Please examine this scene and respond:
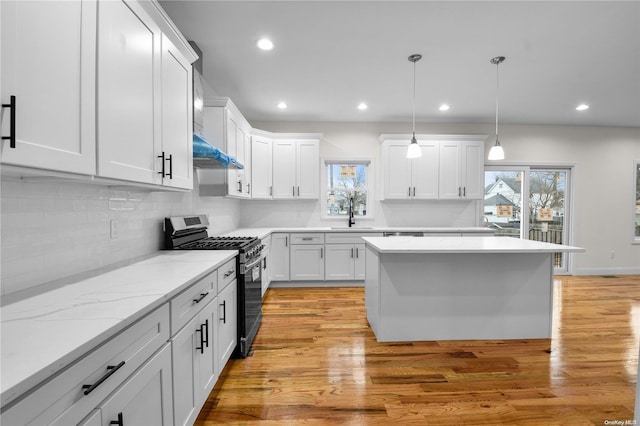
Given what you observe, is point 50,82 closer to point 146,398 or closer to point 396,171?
point 146,398

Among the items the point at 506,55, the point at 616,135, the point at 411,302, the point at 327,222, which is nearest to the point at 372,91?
the point at 506,55

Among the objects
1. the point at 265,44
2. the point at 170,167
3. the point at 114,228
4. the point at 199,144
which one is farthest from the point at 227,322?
the point at 265,44

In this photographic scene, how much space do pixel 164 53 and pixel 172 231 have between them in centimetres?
135

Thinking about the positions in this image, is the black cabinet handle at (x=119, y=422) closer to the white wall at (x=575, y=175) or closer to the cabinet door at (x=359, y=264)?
the cabinet door at (x=359, y=264)

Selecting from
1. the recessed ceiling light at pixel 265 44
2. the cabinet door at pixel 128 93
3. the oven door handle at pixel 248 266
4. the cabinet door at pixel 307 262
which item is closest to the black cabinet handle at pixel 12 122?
the cabinet door at pixel 128 93

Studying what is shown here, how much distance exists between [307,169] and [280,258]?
1.51 m

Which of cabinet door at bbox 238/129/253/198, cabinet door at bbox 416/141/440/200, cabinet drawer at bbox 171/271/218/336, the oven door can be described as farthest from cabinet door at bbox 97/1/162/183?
cabinet door at bbox 416/141/440/200

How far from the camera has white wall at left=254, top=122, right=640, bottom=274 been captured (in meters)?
5.25

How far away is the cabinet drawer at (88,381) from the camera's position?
2.19ft

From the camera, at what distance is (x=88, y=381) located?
84cm

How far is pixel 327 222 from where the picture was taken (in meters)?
5.25

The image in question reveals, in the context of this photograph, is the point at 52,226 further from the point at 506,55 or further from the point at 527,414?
the point at 506,55

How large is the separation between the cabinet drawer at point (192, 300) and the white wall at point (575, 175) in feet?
11.1

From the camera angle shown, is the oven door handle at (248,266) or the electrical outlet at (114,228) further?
the oven door handle at (248,266)
